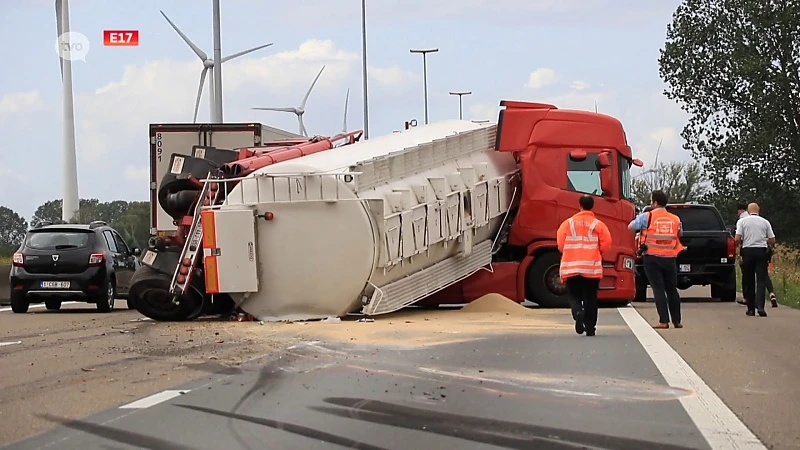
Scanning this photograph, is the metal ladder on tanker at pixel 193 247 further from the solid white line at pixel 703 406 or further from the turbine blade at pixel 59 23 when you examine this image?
the turbine blade at pixel 59 23

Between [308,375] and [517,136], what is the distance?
10517mm

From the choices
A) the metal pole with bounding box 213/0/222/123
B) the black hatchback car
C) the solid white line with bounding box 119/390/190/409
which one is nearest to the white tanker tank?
the black hatchback car

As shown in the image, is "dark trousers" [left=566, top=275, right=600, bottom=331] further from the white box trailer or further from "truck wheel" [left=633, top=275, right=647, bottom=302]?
"truck wheel" [left=633, top=275, right=647, bottom=302]

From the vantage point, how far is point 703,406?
9.24m

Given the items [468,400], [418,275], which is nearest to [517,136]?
[418,275]

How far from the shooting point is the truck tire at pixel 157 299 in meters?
17.9

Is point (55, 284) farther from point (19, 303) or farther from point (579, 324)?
point (579, 324)

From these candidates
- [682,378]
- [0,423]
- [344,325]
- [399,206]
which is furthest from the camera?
[399,206]

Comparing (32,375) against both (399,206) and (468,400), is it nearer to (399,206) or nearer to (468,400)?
(468,400)

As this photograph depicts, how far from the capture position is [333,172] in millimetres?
17203

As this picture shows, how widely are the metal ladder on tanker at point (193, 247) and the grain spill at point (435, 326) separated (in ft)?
4.72

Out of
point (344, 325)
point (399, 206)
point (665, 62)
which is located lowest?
point (344, 325)

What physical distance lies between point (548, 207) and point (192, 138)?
20.7 ft

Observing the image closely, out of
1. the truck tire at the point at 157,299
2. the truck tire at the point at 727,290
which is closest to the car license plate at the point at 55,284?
the truck tire at the point at 157,299
